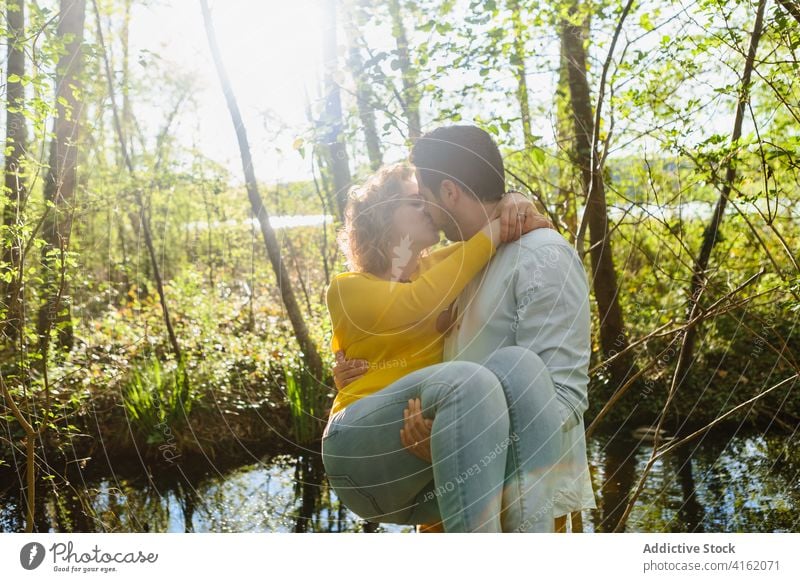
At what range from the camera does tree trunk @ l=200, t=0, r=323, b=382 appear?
2697 mm

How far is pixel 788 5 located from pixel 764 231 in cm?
151

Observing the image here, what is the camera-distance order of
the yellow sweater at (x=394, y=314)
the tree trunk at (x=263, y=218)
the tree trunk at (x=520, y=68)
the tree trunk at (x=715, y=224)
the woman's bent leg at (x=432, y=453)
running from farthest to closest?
the tree trunk at (x=520, y=68) < the tree trunk at (x=263, y=218) < the tree trunk at (x=715, y=224) < the yellow sweater at (x=394, y=314) < the woman's bent leg at (x=432, y=453)

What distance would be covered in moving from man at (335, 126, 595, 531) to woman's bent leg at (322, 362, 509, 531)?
0.15 feet

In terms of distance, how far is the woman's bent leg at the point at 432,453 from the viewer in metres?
1.48

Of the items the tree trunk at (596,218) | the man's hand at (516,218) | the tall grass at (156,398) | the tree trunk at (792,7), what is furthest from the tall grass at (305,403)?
the tree trunk at (792,7)

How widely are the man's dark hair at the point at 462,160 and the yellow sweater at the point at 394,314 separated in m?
0.15

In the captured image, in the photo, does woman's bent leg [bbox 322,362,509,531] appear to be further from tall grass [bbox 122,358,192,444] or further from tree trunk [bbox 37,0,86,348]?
tall grass [bbox 122,358,192,444]

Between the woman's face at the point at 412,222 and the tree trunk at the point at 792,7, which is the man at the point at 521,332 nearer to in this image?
the woman's face at the point at 412,222

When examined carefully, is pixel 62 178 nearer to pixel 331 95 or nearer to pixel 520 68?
pixel 331 95

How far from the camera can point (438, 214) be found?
6.26ft

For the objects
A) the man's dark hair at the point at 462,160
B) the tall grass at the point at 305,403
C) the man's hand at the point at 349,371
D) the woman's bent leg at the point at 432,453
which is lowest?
the tall grass at the point at 305,403

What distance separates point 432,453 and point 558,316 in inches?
16.2
